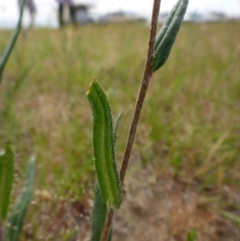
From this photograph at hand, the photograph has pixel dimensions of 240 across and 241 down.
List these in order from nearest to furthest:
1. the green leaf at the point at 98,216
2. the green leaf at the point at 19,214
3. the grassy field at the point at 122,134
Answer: the green leaf at the point at 98,216 < the green leaf at the point at 19,214 < the grassy field at the point at 122,134

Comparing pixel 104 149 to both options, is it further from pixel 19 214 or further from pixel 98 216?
pixel 19 214

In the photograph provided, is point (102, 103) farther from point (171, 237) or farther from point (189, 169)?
point (189, 169)

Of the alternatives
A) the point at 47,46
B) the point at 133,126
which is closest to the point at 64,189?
the point at 133,126

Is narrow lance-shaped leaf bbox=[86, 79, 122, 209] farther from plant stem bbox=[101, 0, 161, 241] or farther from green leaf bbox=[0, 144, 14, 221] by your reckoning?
green leaf bbox=[0, 144, 14, 221]

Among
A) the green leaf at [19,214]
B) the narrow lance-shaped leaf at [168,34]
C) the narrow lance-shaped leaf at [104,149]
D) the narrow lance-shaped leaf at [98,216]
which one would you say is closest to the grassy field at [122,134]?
the green leaf at [19,214]

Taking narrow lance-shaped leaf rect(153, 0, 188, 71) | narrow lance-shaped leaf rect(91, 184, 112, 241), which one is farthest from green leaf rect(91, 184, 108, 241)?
narrow lance-shaped leaf rect(153, 0, 188, 71)

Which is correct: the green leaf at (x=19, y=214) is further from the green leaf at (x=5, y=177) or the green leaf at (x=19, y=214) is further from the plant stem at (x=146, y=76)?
the plant stem at (x=146, y=76)
